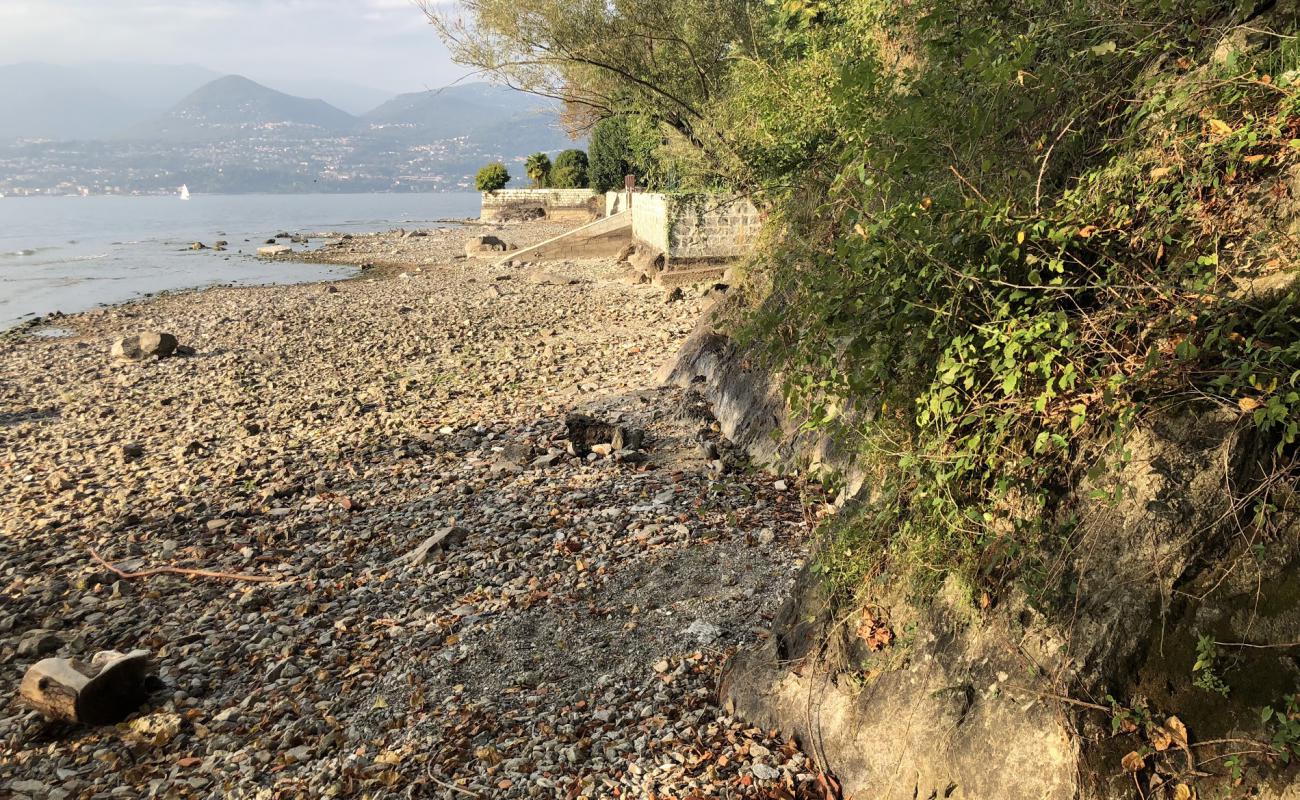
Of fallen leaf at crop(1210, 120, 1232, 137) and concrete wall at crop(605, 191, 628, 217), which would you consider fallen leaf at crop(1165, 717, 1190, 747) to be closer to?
fallen leaf at crop(1210, 120, 1232, 137)

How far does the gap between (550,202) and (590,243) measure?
2157cm

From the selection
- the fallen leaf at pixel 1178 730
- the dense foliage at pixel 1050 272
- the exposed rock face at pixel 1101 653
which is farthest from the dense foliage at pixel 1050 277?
the fallen leaf at pixel 1178 730

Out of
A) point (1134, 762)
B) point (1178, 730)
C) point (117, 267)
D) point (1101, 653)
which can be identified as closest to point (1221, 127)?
point (1101, 653)

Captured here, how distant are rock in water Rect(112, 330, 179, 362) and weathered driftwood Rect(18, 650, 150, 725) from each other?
44.3ft

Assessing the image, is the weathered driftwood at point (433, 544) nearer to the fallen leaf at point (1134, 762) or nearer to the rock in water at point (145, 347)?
the fallen leaf at point (1134, 762)

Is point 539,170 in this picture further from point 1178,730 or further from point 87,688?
point 1178,730

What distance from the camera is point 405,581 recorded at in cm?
636

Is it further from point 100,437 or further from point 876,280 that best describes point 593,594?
point 100,437

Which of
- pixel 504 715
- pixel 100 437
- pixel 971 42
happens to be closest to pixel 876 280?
pixel 971 42

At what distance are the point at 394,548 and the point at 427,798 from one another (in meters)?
3.54

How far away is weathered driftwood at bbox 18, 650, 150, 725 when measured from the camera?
5117 millimetres

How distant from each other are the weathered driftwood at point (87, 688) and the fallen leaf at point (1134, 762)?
18.8 feet

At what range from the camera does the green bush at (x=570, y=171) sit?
49.2 meters

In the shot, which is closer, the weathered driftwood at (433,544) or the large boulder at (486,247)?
the weathered driftwood at (433,544)
